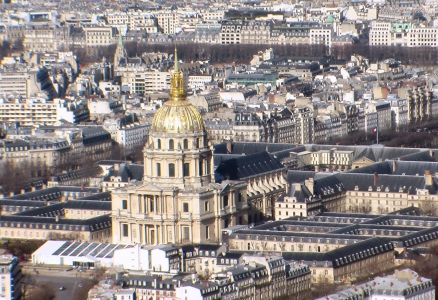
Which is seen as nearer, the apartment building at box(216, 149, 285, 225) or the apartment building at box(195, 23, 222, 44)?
the apartment building at box(216, 149, 285, 225)

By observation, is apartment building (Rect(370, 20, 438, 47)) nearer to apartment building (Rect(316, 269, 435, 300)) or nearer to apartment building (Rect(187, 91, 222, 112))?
apartment building (Rect(187, 91, 222, 112))

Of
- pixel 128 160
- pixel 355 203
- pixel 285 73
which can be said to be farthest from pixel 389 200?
pixel 285 73

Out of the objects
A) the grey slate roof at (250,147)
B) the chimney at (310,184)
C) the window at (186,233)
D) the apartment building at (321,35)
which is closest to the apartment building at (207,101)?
the grey slate roof at (250,147)

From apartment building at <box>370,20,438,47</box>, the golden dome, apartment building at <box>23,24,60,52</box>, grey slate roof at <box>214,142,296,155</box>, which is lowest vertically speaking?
apartment building at <box>23,24,60,52</box>

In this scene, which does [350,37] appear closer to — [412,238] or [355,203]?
[355,203]

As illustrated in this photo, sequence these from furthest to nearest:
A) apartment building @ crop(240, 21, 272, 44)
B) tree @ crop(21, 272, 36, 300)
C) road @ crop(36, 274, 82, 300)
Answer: apartment building @ crop(240, 21, 272, 44) → road @ crop(36, 274, 82, 300) → tree @ crop(21, 272, 36, 300)

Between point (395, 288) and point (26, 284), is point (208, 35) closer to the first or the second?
point (26, 284)

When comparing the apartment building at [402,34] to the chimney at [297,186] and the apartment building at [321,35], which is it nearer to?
the apartment building at [321,35]

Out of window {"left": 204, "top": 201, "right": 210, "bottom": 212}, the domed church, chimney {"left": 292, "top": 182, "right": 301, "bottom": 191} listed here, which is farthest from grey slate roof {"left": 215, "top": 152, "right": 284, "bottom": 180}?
window {"left": 204, "top": 201, "right": 210, "bottom": 212}

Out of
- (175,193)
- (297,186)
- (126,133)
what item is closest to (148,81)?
(126,133)
